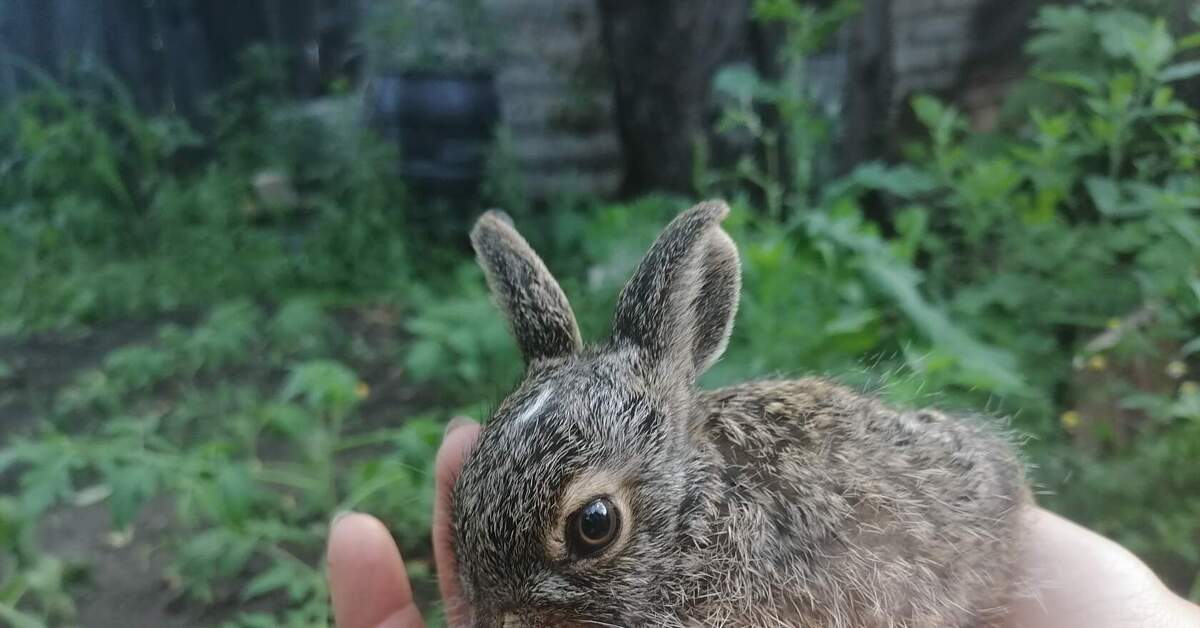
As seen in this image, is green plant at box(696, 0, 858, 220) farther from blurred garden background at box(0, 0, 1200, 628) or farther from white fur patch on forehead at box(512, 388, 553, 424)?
white fur patch on forehead at box(512, 388, 553, 424)

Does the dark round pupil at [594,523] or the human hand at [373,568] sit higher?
the dark round pupil at [594,523]

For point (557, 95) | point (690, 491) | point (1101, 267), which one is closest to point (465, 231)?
point (557, 95)

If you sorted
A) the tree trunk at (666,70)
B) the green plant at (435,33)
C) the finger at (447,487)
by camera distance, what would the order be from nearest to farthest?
the finger at (447,487)
the tree trunk at (666,70)
the green plant at (435,33)

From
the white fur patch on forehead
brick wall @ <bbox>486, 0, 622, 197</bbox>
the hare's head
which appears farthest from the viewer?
brick wall @ <bbox>486, 0, 622, 197</bbox>

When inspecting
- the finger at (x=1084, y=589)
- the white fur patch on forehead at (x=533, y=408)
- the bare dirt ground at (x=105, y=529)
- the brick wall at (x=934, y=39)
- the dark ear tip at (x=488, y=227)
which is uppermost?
the brick wall at (x=934, y=39)

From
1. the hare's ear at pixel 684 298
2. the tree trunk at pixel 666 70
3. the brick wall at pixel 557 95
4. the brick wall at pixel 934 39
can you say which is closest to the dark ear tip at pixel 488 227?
Result: the hare's ear at pixel 684 298

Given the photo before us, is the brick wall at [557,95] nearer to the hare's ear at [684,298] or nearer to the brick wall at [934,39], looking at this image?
the brick wall at [934,39]

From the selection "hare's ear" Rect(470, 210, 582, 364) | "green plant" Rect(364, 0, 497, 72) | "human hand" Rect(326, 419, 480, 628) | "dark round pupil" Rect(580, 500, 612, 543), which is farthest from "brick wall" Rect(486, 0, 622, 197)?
"dark round pupil" Rect(580, 500, 612, 543)
